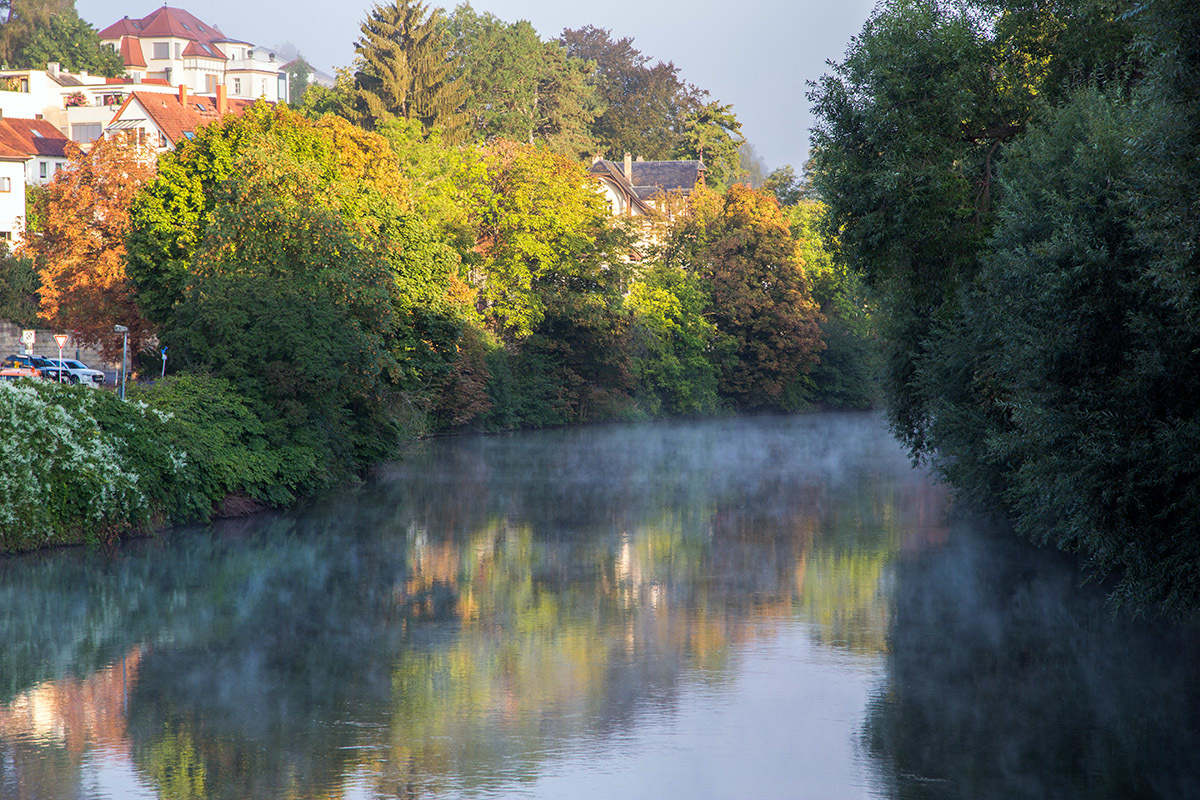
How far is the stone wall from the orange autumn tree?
5.20 feet

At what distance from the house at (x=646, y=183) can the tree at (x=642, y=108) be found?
1096cm

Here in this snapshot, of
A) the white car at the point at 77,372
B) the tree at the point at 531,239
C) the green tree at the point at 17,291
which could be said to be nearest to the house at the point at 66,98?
the green tree at the point at 17,291

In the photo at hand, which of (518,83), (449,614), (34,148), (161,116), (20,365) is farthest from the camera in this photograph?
(518,83)

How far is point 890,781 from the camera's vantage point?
11148mm

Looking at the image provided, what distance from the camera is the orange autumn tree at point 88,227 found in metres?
50.3

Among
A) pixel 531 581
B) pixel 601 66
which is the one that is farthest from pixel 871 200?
pixel 601 66

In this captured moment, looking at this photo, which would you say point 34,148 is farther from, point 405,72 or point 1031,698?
point 1031,698

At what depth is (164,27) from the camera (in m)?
143

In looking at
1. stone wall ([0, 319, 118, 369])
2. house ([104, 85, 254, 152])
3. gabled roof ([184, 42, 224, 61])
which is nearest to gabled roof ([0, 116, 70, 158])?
house ([104, 85, 254, 152])

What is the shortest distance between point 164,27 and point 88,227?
98.8 meters

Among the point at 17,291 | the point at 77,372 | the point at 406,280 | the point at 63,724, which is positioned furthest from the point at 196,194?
the point at 17,291

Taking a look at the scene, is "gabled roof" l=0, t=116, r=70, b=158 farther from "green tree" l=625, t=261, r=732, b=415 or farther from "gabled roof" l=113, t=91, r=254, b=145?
"green tree" l=625, t=261, r=732, b=415

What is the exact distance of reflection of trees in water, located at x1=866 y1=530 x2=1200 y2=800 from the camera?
1125cm

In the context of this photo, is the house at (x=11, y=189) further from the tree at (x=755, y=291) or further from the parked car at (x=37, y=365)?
the tree at (x=755, y=291)
